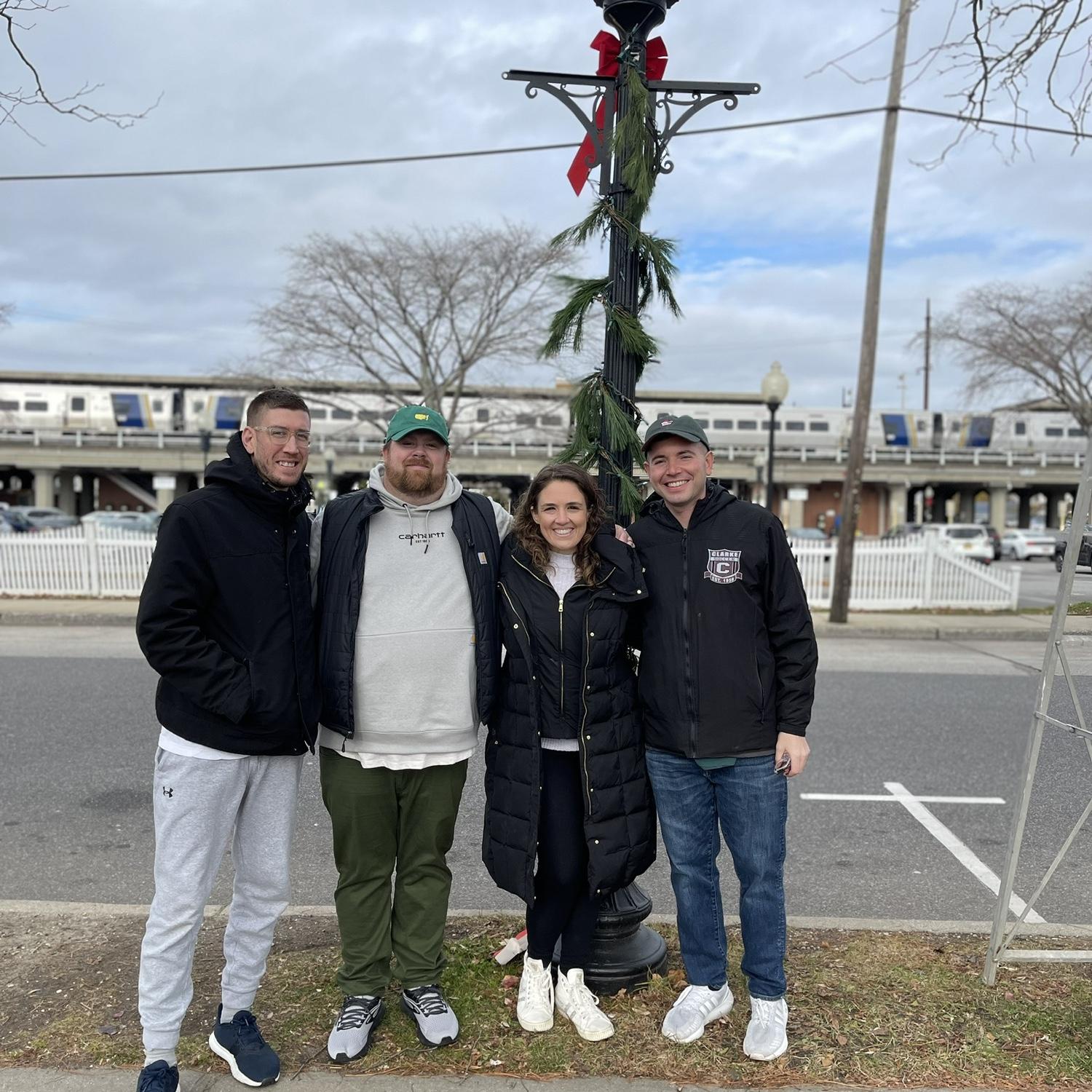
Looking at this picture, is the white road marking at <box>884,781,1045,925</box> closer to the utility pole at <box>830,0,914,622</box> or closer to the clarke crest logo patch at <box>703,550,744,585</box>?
the clarke crest logo patch at <box>703,550,744,585</box>

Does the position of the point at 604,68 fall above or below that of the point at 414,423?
above

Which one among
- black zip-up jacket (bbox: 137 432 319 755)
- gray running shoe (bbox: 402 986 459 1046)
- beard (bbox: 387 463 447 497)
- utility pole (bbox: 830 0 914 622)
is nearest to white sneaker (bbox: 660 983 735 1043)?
gray running shoe (bbox: 402 986 459 1046)

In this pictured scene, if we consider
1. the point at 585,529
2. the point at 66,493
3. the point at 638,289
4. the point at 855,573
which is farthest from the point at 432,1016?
the point at 66,493

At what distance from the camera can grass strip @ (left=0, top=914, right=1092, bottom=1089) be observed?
2857 millimetres

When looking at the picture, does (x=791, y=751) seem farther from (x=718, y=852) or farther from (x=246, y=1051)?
(x=246, y=1051)

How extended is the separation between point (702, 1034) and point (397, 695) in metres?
1.47

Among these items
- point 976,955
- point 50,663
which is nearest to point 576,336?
point 976,955

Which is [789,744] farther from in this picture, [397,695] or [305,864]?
[305,864]

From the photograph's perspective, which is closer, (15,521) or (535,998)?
(535,998)

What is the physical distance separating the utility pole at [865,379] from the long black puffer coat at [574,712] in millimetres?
12123

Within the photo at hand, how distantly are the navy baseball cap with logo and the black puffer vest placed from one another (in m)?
0.62

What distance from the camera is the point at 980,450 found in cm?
5206

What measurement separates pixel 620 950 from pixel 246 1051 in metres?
1.29

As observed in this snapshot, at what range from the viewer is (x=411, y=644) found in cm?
298
